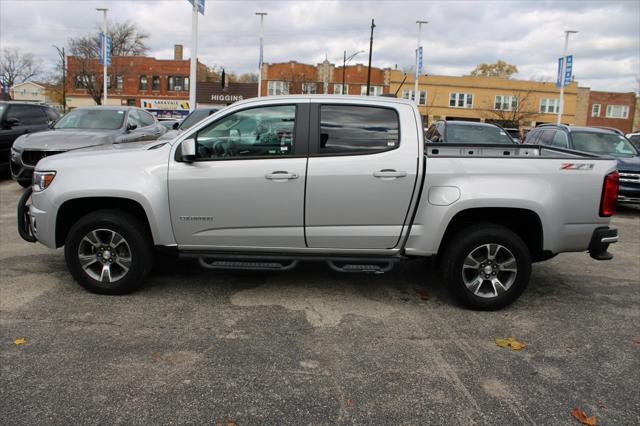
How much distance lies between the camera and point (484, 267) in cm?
468

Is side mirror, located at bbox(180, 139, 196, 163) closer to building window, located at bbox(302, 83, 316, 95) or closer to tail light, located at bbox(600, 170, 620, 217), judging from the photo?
tail light, located at bbox(600, 170, 620, 217)

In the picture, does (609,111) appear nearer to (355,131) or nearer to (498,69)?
(498,69)

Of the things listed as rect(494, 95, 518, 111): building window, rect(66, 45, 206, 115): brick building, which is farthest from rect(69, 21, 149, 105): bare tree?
rect(494, 95, 518, 111): building window

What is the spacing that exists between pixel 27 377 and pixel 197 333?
1.21 m

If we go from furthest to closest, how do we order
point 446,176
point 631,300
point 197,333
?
1. point 631,300
2. point 446,176
3. point 197,333

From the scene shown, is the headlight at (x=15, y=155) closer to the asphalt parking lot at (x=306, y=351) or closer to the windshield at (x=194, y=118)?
the windshield at (x=194, y=118)

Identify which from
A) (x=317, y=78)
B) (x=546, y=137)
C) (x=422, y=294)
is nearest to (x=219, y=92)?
(x=317, y=78)

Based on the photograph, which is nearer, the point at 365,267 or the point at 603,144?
the point at 365,267

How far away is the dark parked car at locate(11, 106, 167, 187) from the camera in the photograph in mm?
9523

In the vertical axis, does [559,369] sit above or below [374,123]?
below

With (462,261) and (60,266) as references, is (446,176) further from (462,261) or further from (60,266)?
(60,266)

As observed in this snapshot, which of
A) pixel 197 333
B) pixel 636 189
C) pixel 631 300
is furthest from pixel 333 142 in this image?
pixel 636 189

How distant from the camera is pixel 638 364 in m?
3.81

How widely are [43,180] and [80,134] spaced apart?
5.44 meters
